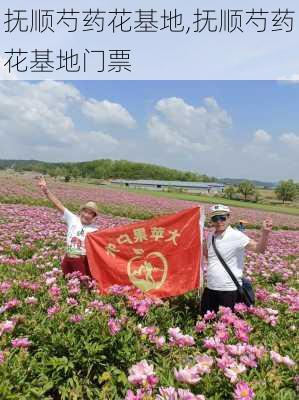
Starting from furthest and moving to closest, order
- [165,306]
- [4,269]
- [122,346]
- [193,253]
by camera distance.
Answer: [4,269] → [193,253] → [165,306] → [122,346]

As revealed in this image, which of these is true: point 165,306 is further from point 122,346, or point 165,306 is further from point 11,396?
point 11,396

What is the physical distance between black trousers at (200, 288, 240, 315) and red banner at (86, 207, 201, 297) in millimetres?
375

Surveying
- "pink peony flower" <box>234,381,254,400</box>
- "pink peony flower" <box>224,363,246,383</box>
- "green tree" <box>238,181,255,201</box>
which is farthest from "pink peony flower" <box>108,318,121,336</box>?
"green tree" <box>238,181,255,201</box>

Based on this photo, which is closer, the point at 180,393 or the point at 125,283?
the point at 180,393

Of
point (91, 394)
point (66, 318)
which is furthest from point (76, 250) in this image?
point (91, 394)

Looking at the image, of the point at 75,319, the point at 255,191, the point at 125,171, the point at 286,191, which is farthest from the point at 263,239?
the point at 125,171

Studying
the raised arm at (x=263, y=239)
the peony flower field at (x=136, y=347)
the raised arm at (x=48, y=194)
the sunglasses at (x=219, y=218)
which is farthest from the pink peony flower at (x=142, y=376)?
the raised arm at (x=48, y=194)

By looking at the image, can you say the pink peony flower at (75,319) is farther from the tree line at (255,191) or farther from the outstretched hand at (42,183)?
the tree line at (255,191)

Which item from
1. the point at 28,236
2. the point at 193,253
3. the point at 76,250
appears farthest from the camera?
the point at 28,236

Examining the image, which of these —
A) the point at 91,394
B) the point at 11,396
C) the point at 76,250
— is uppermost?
the point at 76,250

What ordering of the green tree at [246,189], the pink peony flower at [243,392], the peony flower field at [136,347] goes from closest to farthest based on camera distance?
the pink peony flower at [243,392]
the peony flower field at [136,347]
the green tree at [246,189]

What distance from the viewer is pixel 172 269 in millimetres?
5199

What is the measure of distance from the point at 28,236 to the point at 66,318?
20.4ft

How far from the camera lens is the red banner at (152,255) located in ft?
16.8
